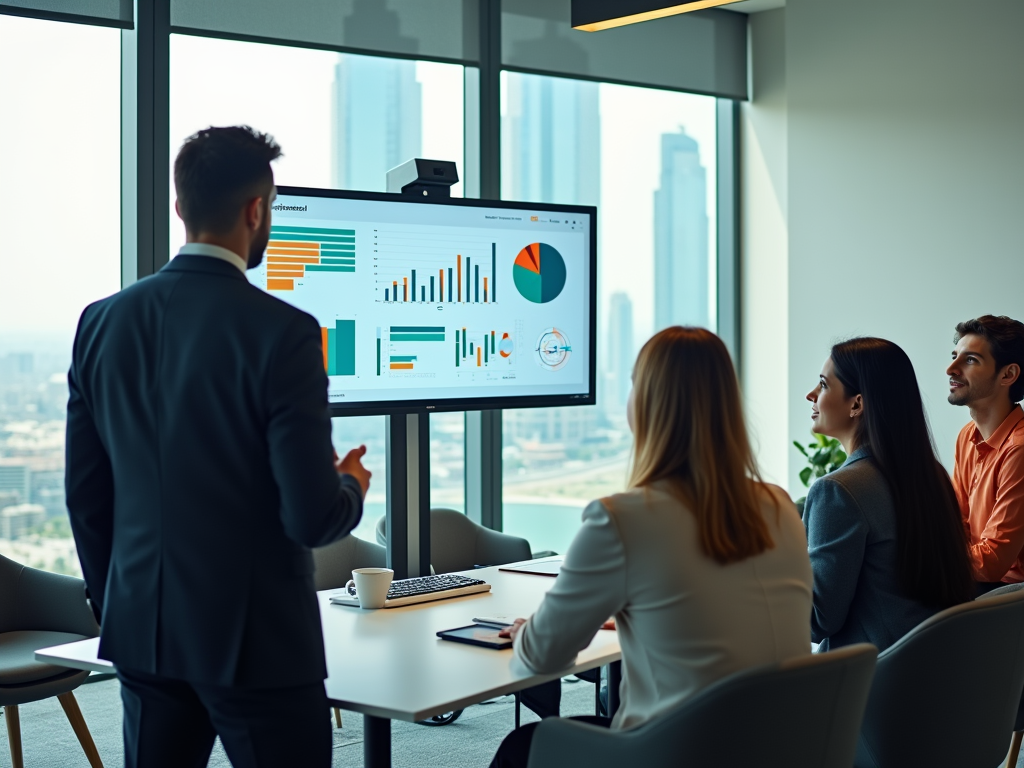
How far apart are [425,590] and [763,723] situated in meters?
1.23

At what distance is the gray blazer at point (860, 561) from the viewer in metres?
2.32

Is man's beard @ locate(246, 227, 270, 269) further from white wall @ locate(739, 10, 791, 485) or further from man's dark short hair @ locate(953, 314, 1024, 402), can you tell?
white wall @ locate(739, 10, 791, 485)

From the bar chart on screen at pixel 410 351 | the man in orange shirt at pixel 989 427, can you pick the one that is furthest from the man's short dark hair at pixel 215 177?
the man in orange shirt at pixel 989 427

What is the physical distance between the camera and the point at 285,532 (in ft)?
5.56

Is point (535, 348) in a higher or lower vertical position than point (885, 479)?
higher

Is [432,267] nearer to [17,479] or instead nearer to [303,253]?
[303,253]

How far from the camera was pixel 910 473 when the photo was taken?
2359 millimetres

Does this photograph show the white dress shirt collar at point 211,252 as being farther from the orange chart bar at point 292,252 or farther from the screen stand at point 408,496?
the screen stand at point 408,496

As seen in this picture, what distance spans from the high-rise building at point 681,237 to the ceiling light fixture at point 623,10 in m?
2.13

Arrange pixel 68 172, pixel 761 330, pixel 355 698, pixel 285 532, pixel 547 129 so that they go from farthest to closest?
pixel 761 330, pixel 547 129, pixel 68 172, pixel 355 698, pixel 285 532

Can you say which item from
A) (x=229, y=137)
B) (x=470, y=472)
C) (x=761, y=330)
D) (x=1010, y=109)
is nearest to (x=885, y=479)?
(x=229, y=137)

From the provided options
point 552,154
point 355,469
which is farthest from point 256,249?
point 552,154

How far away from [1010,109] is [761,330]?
175 centimetres

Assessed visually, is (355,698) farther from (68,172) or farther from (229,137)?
(68,172)
